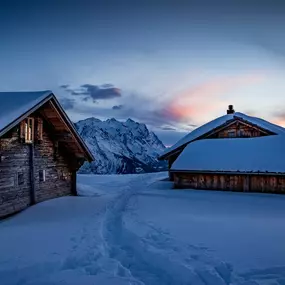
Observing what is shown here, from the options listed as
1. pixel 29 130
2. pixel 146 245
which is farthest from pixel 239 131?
pixel 146 245

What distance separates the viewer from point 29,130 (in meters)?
15.1

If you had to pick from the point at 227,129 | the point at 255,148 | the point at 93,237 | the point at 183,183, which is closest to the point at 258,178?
the point at 255,148

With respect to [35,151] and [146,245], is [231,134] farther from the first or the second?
[146,245]

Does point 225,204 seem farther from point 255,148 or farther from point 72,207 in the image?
point 72,207

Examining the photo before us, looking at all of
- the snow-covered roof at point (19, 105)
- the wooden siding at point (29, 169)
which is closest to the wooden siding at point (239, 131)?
the wooden siding at point (29, 169)

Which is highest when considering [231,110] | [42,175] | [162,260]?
[231,110]

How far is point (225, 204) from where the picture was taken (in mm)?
15102

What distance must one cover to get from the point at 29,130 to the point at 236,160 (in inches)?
498

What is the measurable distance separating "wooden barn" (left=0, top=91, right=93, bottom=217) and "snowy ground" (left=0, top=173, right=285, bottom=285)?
4.38 ft

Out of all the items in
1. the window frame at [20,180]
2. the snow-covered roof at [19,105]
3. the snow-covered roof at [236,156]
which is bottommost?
the window frame at [20,180]

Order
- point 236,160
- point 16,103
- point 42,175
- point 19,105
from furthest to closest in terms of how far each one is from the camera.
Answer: point 236,160
point 42,175
point 16,103
point 19,105

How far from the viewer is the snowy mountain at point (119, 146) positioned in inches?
4097

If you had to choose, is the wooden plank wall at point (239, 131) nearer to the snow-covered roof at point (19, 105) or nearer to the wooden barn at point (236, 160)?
the wooden barn at point (236, 160)

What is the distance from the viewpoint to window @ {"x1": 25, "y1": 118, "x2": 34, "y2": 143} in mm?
14789
